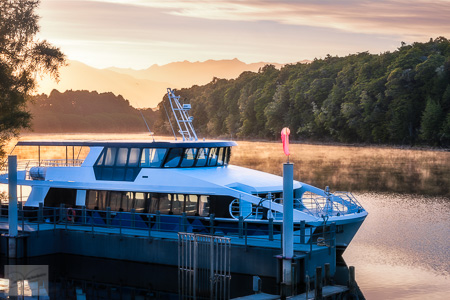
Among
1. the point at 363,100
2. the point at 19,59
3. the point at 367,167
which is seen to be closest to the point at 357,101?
the point at 363,100

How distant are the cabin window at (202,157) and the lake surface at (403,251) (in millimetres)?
6154

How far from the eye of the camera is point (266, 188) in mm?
29500

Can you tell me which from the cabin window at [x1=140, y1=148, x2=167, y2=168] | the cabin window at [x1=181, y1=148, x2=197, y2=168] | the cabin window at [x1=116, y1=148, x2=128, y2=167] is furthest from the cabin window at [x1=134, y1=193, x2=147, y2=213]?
the cabin window at [x1=181, y1=148, x2=197, y2=168]

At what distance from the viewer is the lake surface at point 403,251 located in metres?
28.5

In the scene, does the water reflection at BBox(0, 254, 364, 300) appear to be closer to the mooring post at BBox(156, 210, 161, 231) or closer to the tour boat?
the mooring post at BBox(156, 210, 161, 231)

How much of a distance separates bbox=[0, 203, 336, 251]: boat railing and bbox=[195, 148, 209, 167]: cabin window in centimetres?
334

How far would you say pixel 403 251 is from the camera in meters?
36.3

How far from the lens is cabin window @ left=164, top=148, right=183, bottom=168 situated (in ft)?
103

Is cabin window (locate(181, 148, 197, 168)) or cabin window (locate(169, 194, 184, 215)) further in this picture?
cabin window (locate(181, 148, 197, 168))

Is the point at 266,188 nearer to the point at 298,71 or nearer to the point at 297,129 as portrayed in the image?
the point at 297,129

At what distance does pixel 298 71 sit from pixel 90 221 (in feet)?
480

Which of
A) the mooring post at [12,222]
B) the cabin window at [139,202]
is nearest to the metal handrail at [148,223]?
the cabin window at [139,202]

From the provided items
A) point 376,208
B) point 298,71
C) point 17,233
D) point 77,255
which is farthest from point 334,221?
point 298,71

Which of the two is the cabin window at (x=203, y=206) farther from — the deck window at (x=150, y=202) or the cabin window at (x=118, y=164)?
the cabin window at (x=118, y=164)
